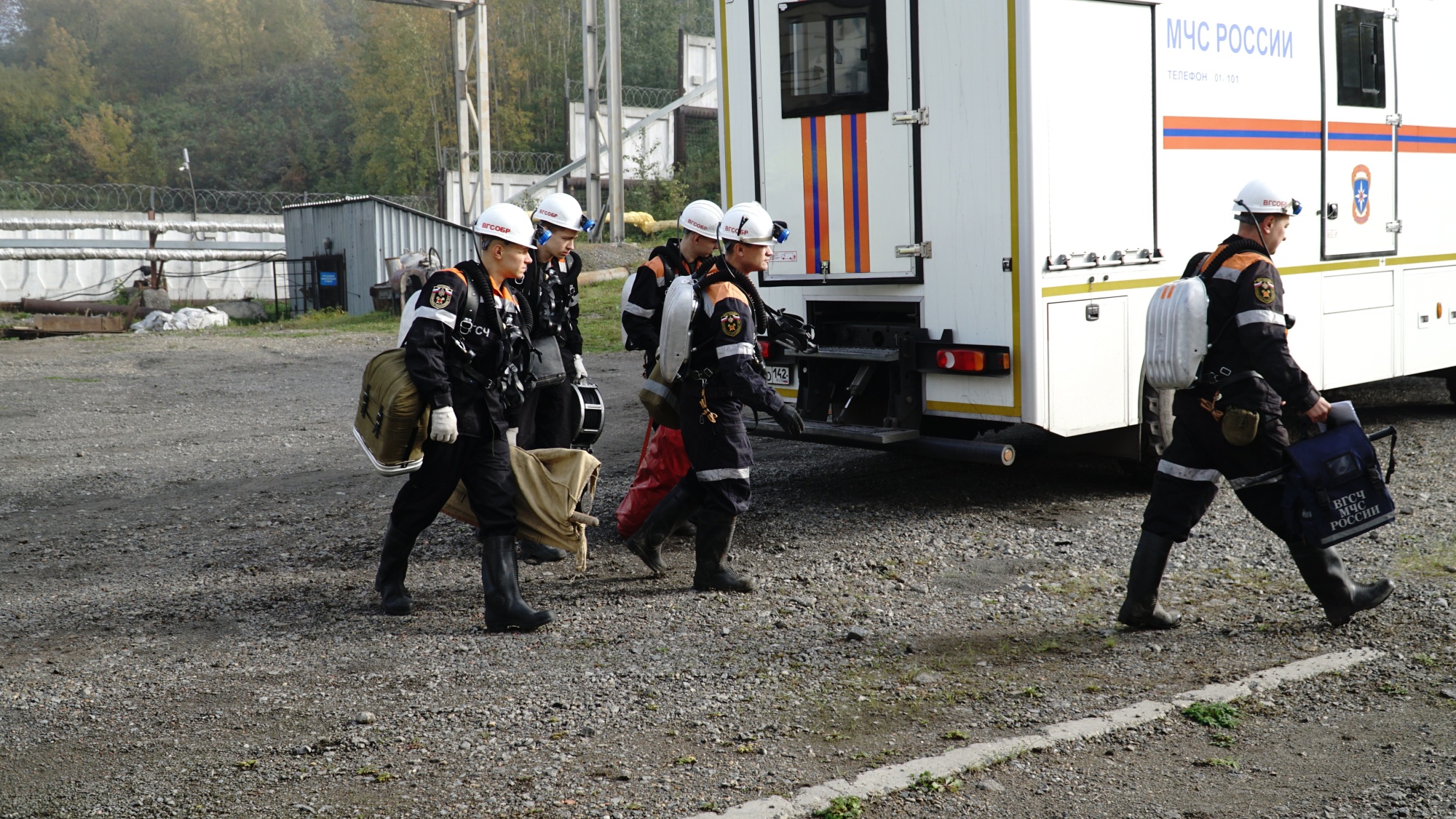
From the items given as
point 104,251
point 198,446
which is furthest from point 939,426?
point 104,251

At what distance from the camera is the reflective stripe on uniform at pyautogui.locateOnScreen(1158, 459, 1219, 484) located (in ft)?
15.7

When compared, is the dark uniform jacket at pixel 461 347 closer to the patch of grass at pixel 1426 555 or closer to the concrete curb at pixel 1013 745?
the concrete curb at pixel 1013 745

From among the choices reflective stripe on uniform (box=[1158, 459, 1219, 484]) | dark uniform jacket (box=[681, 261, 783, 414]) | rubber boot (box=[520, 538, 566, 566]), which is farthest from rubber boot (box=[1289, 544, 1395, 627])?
rubber boot (box=[520, 538, 566, 566])

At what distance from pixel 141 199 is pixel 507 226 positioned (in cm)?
3183

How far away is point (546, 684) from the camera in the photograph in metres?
4.38

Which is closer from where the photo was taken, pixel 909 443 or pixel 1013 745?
pixel 1013 745

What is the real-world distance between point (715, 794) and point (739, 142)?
4.92m

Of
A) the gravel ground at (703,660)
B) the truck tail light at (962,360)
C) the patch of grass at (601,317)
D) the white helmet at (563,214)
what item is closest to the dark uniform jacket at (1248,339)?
the gravel ground at (703,660)

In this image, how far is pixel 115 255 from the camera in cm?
2608

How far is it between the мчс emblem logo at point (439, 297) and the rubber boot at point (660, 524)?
149 centimetres

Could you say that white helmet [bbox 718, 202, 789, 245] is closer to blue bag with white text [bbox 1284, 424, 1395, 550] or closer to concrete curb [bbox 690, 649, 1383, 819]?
blue bag with white text [bbox 1284, 424, 1395, 550]

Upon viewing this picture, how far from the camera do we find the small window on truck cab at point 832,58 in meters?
6.77

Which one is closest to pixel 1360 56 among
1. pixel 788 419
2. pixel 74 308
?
pixel 788 419

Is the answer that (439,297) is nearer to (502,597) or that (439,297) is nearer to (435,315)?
(435,315)
